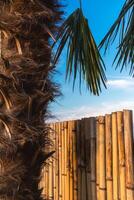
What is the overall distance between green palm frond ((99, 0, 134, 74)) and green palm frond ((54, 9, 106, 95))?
258 millimetres

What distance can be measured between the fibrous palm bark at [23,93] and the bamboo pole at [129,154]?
765mm

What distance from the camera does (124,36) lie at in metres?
3.41

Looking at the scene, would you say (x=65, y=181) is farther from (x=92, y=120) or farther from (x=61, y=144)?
(x=92, y=120)

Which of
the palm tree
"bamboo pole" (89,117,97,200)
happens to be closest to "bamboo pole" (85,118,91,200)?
"bamboo pole" (89,117,97,200)

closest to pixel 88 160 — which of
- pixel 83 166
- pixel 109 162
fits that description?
pixel 83 166

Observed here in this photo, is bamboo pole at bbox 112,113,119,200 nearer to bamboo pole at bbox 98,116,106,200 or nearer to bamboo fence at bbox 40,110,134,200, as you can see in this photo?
bamboo fence at bbox 40,110,134,200

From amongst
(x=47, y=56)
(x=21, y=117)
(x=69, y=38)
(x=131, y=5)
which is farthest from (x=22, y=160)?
(x=131, y=5)

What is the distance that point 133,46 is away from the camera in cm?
334

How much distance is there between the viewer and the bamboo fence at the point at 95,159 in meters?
Answer: 3.61

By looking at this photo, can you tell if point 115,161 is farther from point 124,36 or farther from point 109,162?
point 124,36

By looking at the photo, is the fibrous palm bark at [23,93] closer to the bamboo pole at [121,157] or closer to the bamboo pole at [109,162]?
the bamboo pole at [121,157]

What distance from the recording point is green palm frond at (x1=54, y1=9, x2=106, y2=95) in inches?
140

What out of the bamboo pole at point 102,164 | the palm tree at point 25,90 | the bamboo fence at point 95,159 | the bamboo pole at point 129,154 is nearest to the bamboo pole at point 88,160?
the bamboo fence at point 95,159

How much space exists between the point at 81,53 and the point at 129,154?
1006mm
